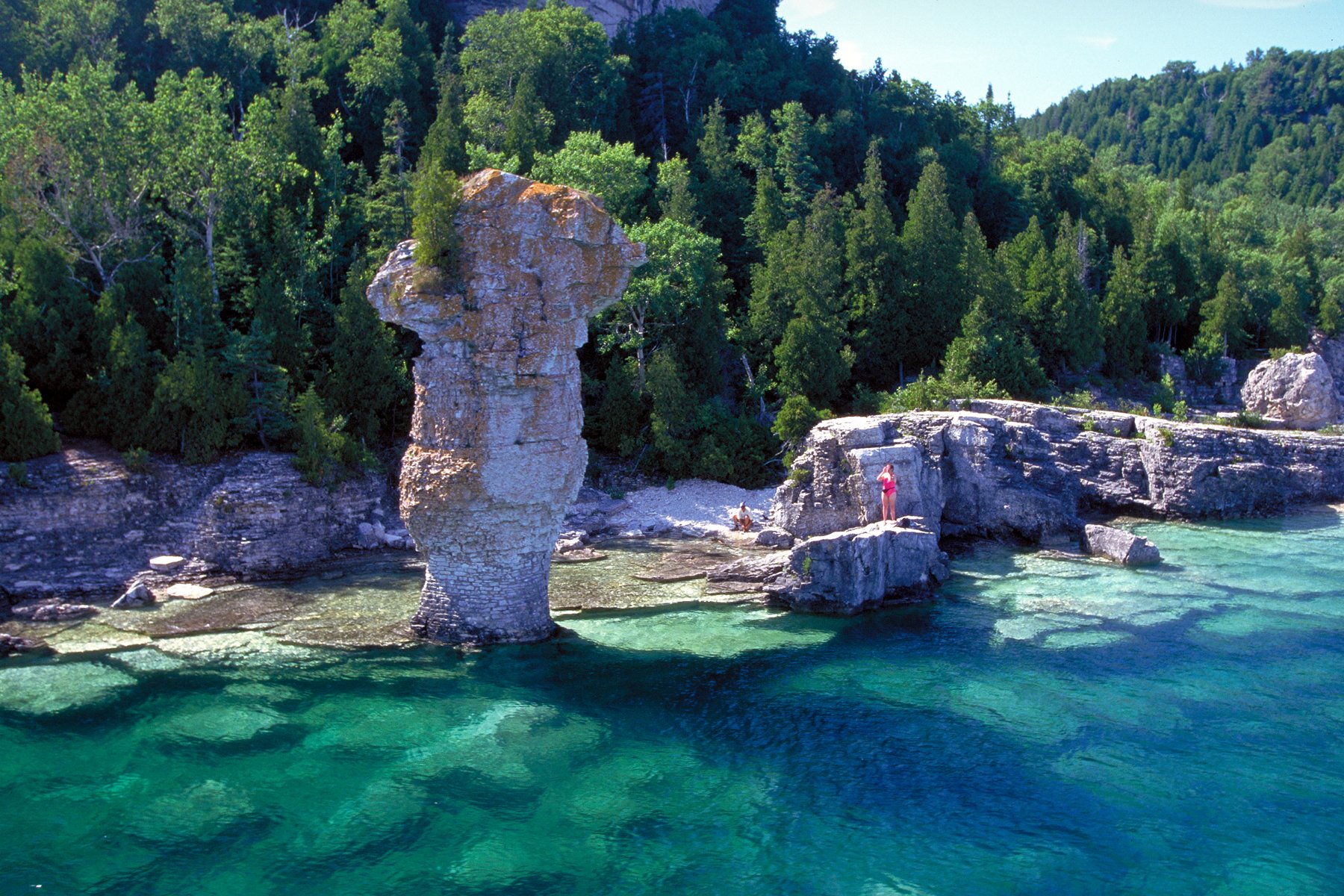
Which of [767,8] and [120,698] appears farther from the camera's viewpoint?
[767,8]

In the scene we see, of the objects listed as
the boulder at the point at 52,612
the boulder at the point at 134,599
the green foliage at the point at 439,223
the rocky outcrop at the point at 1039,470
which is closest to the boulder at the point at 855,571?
the rocky outcrop at the point at 1039,470

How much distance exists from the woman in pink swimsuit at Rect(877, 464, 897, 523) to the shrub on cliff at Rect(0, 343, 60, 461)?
20561mm

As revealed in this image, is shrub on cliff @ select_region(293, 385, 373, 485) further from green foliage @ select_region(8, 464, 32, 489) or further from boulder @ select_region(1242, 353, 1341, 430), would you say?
boulder @ select_region(1242, 353, 1341, 430)

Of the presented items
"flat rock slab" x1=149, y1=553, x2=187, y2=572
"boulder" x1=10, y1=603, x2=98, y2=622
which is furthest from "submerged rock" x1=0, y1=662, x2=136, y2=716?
"flat rock slab" x1=149, y1=553, x2=187, y2=572

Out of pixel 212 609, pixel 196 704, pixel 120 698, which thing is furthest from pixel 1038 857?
pixel 212 609

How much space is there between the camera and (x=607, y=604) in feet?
72.9

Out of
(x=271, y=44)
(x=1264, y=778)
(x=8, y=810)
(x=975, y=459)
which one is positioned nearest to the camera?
(x=8, y=810)

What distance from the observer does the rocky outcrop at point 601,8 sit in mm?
55094

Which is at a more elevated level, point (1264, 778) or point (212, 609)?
point (212, 609)

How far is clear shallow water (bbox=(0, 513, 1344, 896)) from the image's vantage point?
12836 millimetres

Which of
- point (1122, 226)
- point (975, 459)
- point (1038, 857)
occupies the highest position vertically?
point (1122, 226)

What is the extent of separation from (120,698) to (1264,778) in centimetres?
1862

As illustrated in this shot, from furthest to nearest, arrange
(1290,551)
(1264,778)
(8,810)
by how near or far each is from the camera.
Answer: (1290,551) < (1264,778) < (8,810)

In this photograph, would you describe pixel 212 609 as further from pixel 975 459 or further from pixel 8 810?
pixel 975 459
